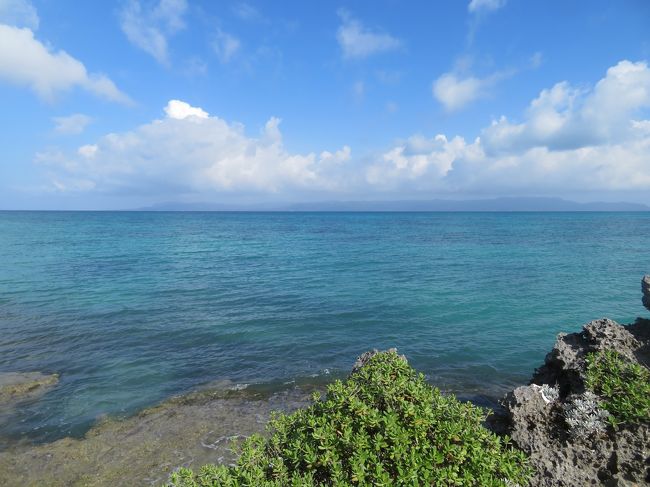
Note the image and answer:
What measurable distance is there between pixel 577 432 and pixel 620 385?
156 cm

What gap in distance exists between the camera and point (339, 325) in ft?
75.6

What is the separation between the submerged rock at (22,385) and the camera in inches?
574

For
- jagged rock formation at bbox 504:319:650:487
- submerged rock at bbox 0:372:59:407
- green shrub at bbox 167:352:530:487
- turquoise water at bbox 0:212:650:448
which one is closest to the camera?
green shrub at bbox 167:352:530:487

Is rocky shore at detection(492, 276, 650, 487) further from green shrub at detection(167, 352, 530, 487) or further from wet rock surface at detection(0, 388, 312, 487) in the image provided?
wet rock surface at detection(0, 388, 312, 487)

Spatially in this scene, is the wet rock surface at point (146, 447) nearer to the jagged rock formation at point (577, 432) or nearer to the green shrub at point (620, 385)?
the jagged rock formation at point (577, 432)

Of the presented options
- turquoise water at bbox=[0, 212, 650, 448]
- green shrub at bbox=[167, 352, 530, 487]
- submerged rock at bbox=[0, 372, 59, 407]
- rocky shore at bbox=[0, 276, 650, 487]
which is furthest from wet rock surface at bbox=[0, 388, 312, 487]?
submerged rock at bbox=[0, 372, 59, 407]

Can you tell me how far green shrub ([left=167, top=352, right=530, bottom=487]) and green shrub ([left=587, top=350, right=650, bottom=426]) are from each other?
7.99 feet

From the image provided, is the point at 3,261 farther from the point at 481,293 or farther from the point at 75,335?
the point at 481,293

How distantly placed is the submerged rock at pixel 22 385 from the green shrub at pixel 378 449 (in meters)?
13.2

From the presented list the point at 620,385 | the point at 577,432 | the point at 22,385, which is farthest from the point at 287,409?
the point at 22,385

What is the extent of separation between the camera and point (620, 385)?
788 centimetres

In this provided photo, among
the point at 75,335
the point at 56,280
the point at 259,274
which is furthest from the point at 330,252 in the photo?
the point at 75,335

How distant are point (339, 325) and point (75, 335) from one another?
15.9 m

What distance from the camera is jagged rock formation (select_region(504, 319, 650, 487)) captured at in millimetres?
6797
